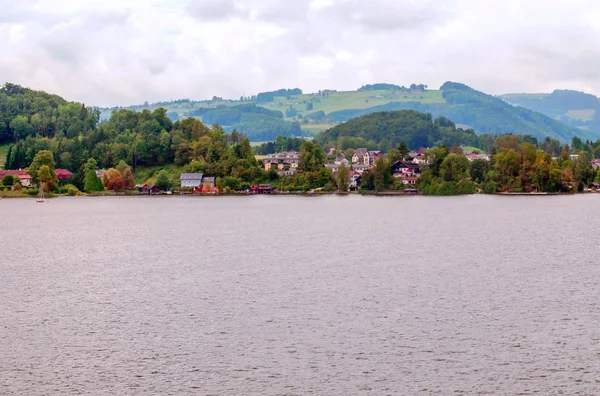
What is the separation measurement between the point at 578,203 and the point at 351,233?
61.7 meters

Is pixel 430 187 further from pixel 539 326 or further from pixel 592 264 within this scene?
pixel 539 326

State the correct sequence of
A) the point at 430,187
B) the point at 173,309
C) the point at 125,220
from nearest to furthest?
the point at 173,309 → the point at 125,220 → the point at 430,187

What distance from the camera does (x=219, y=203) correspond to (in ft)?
A: 472

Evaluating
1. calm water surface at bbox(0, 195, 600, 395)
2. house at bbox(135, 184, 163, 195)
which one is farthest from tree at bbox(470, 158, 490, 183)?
calm water surface at bbox(0, 195, 600, 395)

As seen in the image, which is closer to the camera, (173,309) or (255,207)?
(173,309)

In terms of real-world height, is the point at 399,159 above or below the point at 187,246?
above

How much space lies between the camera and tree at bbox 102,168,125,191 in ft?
565

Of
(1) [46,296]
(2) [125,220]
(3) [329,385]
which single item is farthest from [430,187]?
(3) [329,385]

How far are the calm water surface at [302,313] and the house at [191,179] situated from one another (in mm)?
93141

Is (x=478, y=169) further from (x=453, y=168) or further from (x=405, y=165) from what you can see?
(x=405, y=165)

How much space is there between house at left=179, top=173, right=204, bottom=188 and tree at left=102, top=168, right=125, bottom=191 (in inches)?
517

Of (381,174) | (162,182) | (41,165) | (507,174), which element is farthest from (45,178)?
(507,174)

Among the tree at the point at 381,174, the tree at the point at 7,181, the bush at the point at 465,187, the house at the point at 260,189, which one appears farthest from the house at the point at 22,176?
the bush at the point at 465,187

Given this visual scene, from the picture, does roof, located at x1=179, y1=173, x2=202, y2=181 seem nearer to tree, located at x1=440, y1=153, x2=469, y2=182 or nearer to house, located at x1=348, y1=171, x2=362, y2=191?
house, located at x1=348, y1=171, x2=362, y2=191
